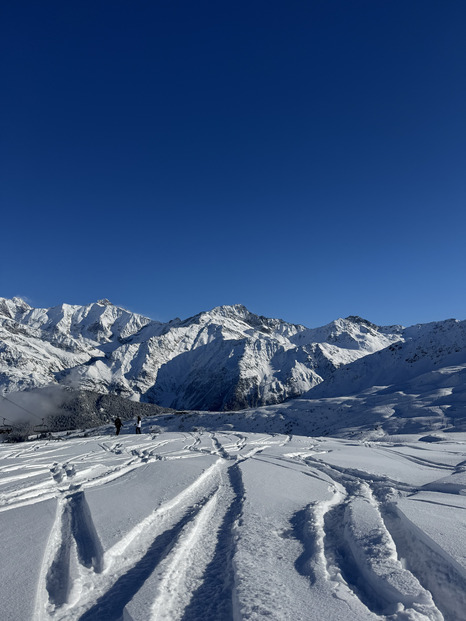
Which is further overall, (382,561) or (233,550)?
(233,550)

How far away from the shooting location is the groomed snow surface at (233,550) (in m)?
2.65

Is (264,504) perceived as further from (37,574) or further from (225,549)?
(37,574)

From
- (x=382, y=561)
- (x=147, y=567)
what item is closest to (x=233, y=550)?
(x=147, y=567)

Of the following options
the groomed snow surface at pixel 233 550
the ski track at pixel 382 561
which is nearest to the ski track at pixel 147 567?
the groomed snow surface at pixel 233 550

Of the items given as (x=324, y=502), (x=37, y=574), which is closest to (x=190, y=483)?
(x=324, y=502)

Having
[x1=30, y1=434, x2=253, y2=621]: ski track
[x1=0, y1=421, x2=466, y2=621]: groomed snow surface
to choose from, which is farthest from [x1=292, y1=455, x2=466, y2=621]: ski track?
[x1=30, y1=434, x2=253, y2=621]: ski track

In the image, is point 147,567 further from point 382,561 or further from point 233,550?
point 382,561

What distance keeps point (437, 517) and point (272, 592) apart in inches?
106

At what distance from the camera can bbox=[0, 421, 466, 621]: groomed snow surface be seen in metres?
2.65

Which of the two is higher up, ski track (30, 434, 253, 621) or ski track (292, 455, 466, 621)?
ski track (30, 434, 253, 621)

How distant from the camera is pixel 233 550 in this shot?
3.68 meters

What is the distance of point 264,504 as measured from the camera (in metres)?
5.45

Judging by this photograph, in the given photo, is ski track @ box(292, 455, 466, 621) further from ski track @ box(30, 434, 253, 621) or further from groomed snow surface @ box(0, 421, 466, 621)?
ski track @ box(30, 434, 253, 621)

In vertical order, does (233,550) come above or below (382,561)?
above
